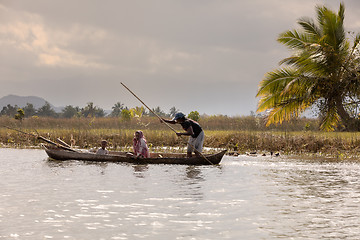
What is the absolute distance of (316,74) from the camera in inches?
817

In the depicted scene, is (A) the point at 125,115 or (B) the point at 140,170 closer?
(B) the point at 140,170

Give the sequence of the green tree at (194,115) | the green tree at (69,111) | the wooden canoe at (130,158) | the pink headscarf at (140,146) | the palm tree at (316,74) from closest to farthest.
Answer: the wooden canoe at (130,158), the pink headscarf at (140,146), the palm tree at (316,74), the green tree at (194,115), the green tree at (69,111)

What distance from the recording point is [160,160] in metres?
14.9

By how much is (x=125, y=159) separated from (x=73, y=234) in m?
8.68

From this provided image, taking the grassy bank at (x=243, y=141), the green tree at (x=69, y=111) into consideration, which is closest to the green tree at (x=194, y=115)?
the grassy bank at (x=243, y=141)

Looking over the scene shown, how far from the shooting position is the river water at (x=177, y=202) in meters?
6.84

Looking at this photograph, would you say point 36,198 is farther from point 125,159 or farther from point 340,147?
point 340,147

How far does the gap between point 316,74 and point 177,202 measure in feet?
44.5

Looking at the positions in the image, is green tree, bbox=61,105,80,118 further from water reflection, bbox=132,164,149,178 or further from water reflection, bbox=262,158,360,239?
water reflection, bbox=262,158,360,239

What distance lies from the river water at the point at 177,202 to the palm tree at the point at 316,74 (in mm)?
5875

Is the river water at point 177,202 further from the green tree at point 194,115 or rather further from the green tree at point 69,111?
the green tree at point 69,111

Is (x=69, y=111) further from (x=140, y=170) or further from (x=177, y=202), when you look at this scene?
(x=177, y=202)

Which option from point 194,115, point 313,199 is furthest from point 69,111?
point 313,199

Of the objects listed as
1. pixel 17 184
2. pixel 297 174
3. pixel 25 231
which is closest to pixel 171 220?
pixel 25 231
